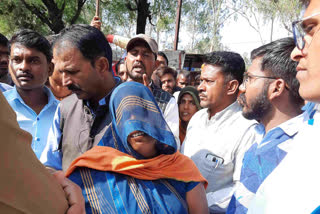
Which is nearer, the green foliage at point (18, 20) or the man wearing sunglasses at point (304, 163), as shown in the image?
the man wearing sunglasses at point (304, 163)

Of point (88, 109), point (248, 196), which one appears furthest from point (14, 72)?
point (248, 196)

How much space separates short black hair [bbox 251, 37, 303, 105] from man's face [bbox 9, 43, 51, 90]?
195cm

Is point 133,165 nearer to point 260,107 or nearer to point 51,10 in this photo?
point 260,107

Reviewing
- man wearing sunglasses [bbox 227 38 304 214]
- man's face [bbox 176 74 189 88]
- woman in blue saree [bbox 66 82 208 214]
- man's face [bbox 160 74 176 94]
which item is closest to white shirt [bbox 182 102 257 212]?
man wearing sunglasses [bbox 227 38 304 214]

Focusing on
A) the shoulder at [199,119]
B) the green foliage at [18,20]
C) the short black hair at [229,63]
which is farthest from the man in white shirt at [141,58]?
the green foliage at [18,20]

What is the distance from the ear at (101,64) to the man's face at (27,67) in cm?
89

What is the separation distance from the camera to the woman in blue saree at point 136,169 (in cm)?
140

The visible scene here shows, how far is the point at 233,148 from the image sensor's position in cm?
194

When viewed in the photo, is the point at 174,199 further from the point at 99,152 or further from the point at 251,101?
the point at 251,101

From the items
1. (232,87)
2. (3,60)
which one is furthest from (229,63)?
(3,60)

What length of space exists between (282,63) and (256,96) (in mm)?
293

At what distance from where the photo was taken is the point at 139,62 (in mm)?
2693

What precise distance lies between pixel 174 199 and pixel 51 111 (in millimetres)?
1452

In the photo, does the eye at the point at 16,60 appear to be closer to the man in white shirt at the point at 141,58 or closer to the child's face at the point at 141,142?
the man in white shirt at the point at 141,58
